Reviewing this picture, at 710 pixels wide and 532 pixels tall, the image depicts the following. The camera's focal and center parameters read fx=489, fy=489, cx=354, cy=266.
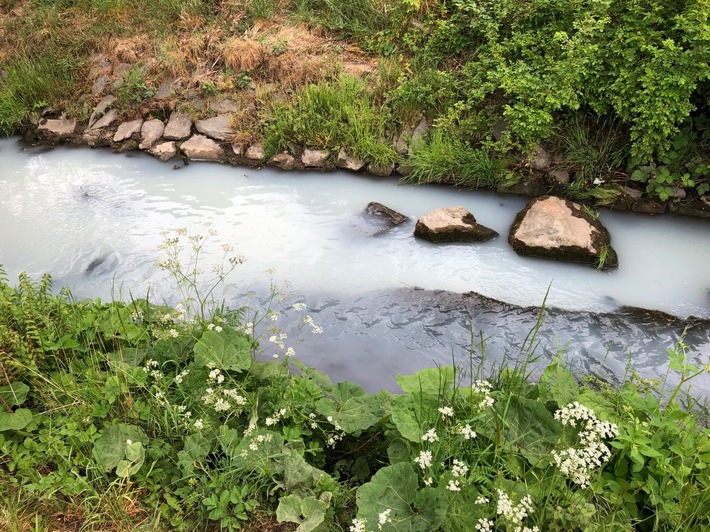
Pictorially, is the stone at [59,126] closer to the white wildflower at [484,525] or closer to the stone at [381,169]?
the stone at [381,169]

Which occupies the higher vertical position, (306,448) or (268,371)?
(268,371)

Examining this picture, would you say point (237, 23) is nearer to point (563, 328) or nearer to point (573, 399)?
point (563, 328)

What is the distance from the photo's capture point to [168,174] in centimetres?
678

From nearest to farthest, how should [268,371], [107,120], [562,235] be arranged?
1. [268,371]
2. [562,235]
3. [107,120]

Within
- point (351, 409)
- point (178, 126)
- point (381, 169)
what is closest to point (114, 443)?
point (351, 409)

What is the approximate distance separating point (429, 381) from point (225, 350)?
1187mm

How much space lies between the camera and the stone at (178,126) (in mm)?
7168

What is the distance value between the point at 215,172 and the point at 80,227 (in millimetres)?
1841

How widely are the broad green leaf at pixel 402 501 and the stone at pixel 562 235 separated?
137 inches

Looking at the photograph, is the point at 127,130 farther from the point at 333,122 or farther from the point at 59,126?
the point at 333,122

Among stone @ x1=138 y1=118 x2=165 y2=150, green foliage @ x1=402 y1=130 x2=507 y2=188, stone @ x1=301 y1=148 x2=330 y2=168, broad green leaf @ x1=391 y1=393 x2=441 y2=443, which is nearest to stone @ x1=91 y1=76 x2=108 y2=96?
stone @ x1=138 y1=118 x2=165 y2=150

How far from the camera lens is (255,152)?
679 cm

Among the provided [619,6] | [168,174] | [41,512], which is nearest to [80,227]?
[168,174]

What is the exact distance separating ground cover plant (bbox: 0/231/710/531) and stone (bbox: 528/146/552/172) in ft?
11.2
